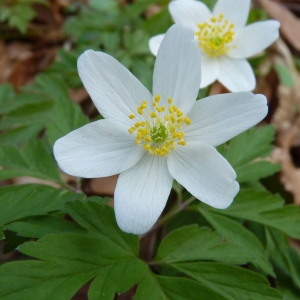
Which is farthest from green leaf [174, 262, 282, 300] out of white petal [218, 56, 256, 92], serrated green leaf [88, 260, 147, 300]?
white petal [218, 56, 256, 92]

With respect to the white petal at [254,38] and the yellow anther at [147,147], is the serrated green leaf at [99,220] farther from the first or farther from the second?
the white petal at [254,38]

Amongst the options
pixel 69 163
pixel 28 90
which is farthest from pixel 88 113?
pixel 69 163

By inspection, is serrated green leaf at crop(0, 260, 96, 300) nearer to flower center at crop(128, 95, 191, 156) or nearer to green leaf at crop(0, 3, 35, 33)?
flower center at crop(128, 95, 191, 156)

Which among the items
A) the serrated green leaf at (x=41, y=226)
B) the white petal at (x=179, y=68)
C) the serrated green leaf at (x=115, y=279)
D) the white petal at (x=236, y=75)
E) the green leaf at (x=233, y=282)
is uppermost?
the white petal at (x=179, y=68)

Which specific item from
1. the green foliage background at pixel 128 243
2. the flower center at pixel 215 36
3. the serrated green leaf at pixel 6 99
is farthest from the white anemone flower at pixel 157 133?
the serrated green leaf at pixel 6 99

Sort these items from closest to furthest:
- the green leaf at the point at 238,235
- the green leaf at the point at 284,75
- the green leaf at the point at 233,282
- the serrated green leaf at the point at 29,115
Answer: the green leaf at the point at 233,282, the green leaf at the point at 238,235, the serrated green leaf at the point at 29,115, the green leaf at the point at 284,75

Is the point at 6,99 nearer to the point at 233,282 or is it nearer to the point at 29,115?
the point at 29,115
